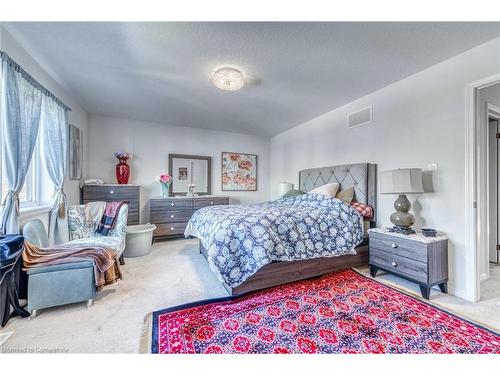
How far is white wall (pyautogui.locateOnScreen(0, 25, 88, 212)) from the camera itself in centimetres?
186

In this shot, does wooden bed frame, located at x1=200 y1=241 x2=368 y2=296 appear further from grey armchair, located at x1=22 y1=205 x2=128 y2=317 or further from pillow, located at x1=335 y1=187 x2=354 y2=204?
grey armchair, located at x1=22 y1=205 x2=128 y2=317

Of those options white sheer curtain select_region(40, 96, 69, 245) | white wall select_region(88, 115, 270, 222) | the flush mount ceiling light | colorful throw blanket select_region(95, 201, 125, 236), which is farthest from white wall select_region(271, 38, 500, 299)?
white sheer curtain select_region(40, 96, 69, 245)

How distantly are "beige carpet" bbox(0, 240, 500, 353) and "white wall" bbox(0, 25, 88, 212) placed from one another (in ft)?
5.47


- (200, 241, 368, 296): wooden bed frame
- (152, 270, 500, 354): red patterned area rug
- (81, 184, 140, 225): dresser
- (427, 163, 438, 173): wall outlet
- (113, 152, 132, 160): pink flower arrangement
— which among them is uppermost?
(113, 152, 132, 160): pink flower arrangement

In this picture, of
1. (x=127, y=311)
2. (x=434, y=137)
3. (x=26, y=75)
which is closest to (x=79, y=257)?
(x=127, y=311)

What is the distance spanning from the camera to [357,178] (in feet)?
10.4

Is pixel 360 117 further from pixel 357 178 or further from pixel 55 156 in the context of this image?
pixel 55 156

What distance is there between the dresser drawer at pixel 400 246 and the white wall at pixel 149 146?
3.36m

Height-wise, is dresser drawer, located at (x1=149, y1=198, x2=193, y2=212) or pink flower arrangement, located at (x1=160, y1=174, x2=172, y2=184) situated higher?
pink flower arrangement, located at (x1=160, y1=174, x2=172, y2=184)

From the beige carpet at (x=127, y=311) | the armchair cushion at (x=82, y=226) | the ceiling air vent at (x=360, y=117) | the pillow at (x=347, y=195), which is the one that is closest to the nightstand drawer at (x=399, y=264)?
the beige carpet at (x=127, y=311)

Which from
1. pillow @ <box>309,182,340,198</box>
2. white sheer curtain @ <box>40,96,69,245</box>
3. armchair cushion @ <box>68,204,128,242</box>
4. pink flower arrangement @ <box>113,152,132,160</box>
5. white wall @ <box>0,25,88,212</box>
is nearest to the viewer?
white wall @ <box>0,25,88,212</box>
